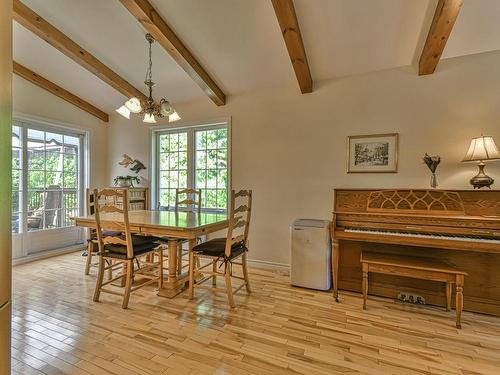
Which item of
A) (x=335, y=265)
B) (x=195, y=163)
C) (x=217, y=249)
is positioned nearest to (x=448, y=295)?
(x=335, y=265)

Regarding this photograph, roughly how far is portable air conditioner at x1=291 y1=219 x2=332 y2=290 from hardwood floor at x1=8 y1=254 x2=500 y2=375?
6.2 inches

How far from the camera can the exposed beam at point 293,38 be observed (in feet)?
7.29

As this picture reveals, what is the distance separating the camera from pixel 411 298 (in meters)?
2.51

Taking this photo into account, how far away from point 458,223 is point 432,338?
3.20 feet

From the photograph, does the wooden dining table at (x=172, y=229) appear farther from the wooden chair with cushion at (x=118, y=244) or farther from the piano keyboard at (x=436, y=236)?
the piano keyboard at (x=436, y=236)

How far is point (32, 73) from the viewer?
3.79m

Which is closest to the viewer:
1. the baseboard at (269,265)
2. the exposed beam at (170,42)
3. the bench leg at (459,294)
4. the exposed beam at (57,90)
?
the bench leg at (459,294)

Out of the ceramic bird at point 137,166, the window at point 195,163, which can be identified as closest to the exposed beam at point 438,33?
the window at point 195,163

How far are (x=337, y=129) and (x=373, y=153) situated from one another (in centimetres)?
52

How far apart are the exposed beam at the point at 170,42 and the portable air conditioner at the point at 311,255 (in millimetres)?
2168

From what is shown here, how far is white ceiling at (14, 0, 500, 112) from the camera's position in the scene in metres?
2.37

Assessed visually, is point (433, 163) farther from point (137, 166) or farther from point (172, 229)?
point (137, 166)

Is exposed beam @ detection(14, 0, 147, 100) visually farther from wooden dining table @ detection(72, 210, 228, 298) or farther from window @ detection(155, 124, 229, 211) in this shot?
wooden dining table @ detection(72, 210, 228, 298)

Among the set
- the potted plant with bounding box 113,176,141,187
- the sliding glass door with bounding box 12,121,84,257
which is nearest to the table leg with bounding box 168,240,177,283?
the potted plant with bounding box 113,176,141,187
